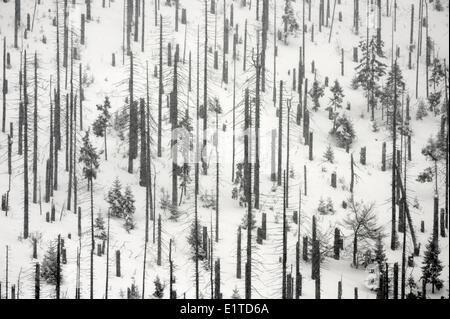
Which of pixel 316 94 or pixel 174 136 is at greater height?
pixel 316 94

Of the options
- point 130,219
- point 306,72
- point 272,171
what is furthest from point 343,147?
point 130,219

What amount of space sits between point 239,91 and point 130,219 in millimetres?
15236

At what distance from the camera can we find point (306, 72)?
44.9m

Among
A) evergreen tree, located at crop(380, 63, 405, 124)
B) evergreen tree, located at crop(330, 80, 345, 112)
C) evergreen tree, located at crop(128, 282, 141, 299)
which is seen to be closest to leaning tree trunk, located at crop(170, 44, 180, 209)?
evergreen tree, located at crop(128, 282, 141, 299)

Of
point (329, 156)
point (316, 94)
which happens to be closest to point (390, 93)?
point (316, 94)

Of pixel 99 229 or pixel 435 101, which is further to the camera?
pixel 435 101

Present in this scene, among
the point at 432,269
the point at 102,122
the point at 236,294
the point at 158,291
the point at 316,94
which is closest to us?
the point at 158,291

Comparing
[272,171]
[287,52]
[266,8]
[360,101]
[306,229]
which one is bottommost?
[306,229]

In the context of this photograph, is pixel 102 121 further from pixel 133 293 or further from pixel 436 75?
pixel 436 75

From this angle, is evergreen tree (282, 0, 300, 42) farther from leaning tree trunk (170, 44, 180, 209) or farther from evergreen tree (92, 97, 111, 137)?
evergreen tree (92, 97, 111, 137)

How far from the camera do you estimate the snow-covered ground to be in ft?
79.3

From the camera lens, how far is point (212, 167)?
3378 centimetres

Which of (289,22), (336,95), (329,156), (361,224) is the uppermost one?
(289,22)

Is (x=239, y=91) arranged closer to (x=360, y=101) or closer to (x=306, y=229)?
(x=360, y=101)
